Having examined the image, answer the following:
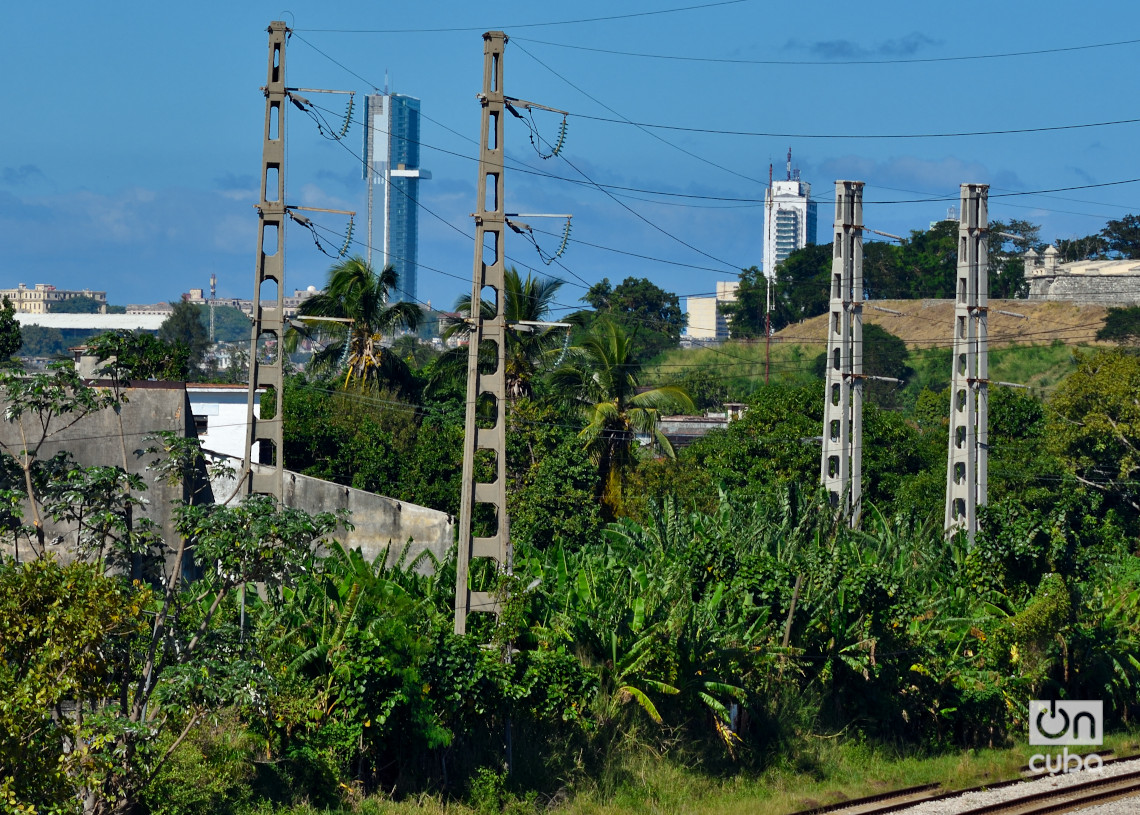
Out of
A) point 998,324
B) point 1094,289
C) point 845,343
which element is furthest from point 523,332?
point 1094,289

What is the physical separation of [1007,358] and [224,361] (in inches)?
3844

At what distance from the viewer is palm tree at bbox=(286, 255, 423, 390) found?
4666 cm

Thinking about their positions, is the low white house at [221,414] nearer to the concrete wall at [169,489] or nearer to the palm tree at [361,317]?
the concrete wall at [169,489]

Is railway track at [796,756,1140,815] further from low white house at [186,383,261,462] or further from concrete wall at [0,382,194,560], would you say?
low white house at [186,383,261,462]

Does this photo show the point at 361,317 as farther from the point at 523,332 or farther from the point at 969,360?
the point at 969,360

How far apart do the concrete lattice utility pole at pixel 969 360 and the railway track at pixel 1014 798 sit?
909cm

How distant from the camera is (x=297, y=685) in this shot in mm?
17844

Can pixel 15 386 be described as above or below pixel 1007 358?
below

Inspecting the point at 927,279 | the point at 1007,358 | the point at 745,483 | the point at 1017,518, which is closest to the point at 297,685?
the point at 1017,518

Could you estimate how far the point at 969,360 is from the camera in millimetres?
30312

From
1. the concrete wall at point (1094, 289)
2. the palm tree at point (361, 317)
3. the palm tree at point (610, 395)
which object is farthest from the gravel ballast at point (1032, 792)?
the concrete wall at point (1094, 289)

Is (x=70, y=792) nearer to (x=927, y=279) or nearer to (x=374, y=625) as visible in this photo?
(x=374, y=625)

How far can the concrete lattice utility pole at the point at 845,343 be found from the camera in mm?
30703

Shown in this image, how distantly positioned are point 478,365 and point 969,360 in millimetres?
15464
